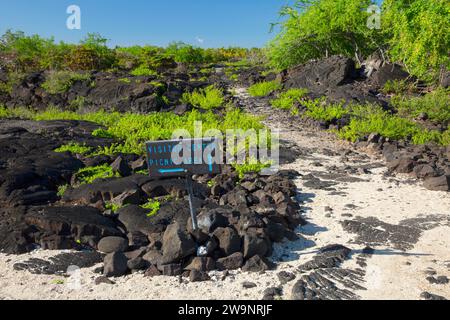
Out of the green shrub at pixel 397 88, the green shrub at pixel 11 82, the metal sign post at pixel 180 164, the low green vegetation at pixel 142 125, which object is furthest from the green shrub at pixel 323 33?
the metal sign post at pixel 180 164

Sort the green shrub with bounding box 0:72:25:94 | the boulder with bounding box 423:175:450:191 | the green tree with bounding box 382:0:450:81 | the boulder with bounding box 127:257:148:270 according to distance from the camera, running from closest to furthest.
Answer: the boulder with bounding box 127:257:148:270
the boulder with bounding box 423:175:450:191
the green tree with bounding box 382:0:450:81
the green shrub with bounding box 0:72:25:94

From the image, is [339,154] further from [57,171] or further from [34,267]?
[34,267]

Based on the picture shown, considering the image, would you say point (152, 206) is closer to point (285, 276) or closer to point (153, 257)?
point (153, 257)

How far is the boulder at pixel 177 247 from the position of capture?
162 inches

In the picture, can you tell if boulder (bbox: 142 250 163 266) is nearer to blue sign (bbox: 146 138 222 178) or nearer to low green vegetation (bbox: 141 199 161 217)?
blue sign (bbox: 146 138 222 178)

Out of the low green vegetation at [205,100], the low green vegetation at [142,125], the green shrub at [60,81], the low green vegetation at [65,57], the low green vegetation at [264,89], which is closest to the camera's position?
the low green vegetation at [142,125]

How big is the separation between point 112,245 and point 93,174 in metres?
2.81

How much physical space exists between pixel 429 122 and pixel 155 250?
393 inches

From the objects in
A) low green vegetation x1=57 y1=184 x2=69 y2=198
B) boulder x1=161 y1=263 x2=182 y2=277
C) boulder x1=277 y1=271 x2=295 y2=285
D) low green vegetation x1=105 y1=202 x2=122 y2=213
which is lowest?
boulder x1=277 y1=271 x2=295 y2=285

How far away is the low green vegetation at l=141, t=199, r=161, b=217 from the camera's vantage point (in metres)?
5.45

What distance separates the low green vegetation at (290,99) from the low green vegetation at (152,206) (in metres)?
8.72

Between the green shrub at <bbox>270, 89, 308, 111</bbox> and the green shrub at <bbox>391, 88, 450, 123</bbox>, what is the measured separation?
3.48m

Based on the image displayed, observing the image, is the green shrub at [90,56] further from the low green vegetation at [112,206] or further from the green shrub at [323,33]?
the low green vegetation at [112,206]

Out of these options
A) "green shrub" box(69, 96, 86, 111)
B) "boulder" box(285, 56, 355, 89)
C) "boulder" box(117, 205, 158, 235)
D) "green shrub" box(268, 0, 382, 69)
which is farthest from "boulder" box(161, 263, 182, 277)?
"green shrub" box(268, 0, 382, 69)
